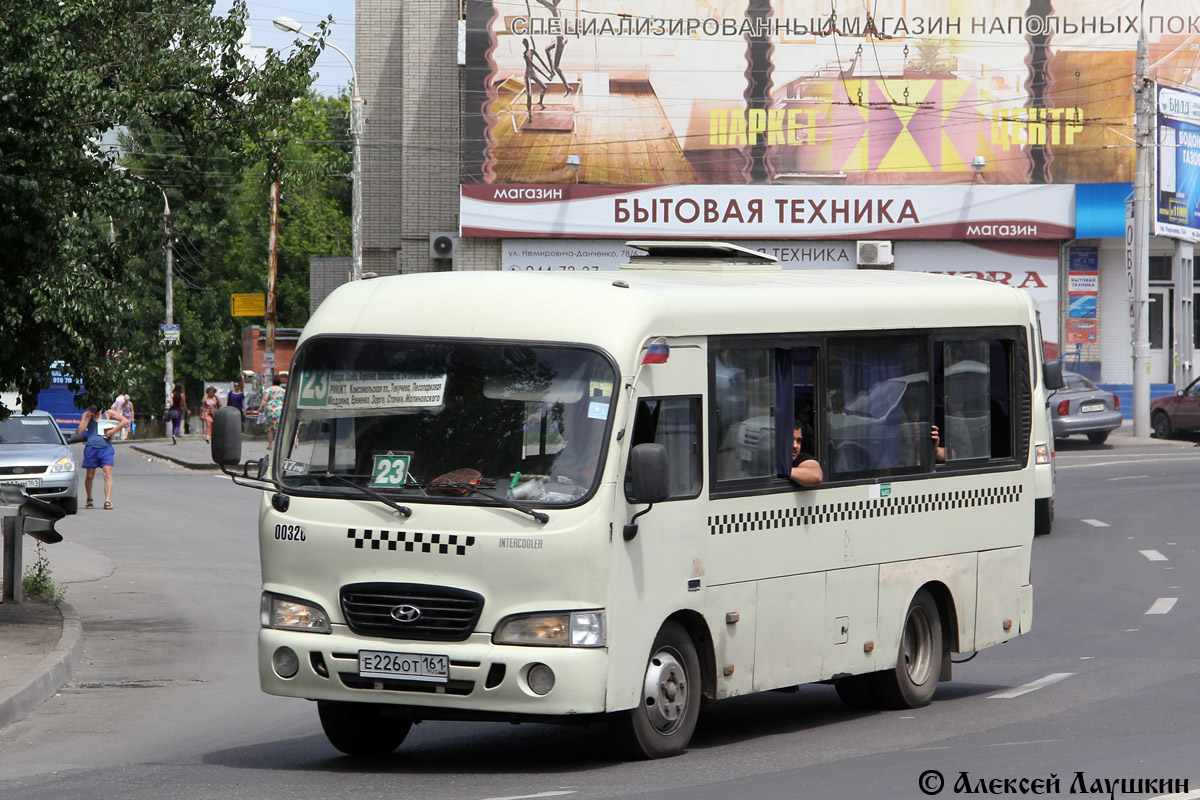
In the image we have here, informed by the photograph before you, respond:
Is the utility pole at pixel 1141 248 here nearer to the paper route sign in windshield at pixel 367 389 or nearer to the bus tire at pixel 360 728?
the bus tire at pixel 360 728

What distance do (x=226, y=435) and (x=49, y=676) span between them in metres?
3.78

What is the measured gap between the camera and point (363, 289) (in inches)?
350

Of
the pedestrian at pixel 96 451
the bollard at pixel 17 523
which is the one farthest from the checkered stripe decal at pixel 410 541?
the pedestrian at pixel 96 451

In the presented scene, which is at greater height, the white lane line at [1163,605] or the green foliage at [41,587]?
the green foliage at [41,587]

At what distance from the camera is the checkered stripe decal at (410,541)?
791 cm

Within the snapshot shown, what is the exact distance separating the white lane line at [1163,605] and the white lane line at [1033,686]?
364 cm

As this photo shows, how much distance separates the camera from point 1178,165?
4072cm

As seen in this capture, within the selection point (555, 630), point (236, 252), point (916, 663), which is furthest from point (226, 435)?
point (236, 252)

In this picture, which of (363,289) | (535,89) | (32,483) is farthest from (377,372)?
(535,89)

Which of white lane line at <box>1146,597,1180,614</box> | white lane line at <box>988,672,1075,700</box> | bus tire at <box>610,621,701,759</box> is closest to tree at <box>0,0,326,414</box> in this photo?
bus tire at <box>610,621,701,759</box>

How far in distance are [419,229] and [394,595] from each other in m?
37.9

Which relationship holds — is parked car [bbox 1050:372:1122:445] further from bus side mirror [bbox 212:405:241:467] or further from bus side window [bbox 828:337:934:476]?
bus side mirror [bbox 212:405:241:467]

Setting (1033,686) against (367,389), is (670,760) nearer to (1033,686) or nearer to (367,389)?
(367,389)

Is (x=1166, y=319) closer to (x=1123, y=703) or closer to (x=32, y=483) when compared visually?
(x=32, y=483)
